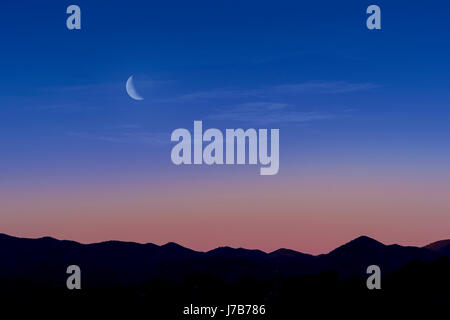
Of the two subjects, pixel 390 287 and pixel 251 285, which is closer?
pixel 390 287

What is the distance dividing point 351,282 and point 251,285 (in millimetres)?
16919

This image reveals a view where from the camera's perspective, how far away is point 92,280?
547 feet

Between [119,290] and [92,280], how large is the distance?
6209 cm
